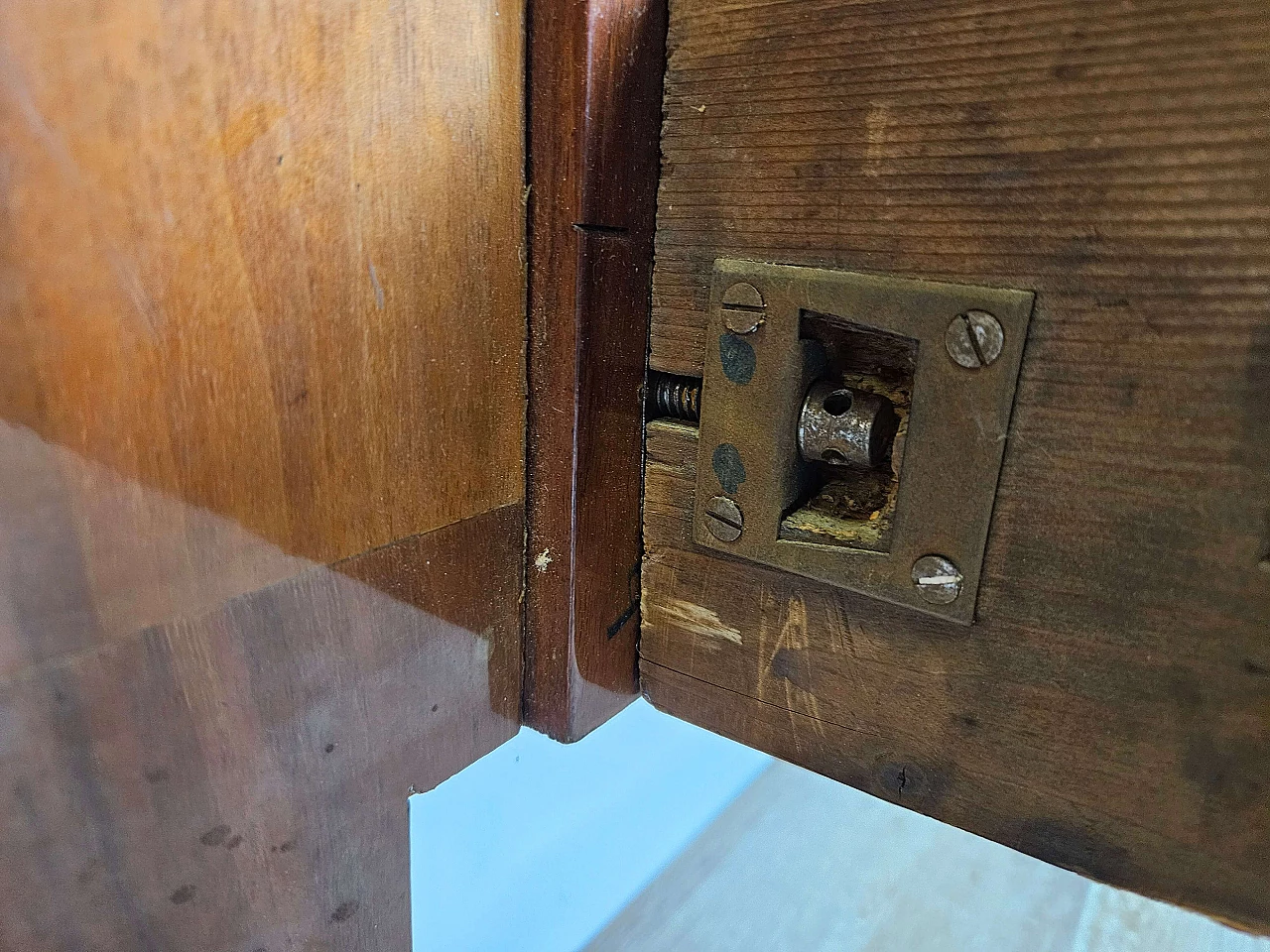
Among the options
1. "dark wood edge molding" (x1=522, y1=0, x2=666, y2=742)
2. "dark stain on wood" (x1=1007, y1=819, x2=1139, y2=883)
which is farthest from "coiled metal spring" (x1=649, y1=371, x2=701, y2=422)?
"dark stain on wood" (x1=1007, y1=819, x2=1139, y2=883)

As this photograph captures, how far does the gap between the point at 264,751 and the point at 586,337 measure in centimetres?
26

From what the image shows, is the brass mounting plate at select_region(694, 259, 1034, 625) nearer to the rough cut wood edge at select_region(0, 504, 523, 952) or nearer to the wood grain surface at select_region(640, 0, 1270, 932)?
the wood grain surface at select_region(640, 0, 1270, 932)

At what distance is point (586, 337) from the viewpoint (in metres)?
0.46

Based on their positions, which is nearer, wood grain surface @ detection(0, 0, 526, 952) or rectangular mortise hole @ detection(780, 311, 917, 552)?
wood grain surface @ detection(0, 0, 526, 952)

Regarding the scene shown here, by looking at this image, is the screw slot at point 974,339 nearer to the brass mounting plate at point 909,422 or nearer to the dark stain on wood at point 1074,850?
the brass mounting plate at point 909,422

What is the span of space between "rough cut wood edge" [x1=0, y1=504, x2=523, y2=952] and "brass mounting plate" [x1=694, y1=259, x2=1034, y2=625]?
0.45 ft

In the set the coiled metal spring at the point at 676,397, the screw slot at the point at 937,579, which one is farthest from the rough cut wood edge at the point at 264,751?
the screw slot at the point at 937,579

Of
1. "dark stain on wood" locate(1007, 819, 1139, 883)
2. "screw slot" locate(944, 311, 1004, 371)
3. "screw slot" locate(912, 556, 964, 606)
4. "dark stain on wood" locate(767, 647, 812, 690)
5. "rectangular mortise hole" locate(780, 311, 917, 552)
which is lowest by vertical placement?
"dark stain on wood" locate(1007, 819, 1139, 883)

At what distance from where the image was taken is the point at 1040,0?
1.11 ft

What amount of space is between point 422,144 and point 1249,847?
469 mm

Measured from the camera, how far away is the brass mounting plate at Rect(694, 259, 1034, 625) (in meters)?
0.37

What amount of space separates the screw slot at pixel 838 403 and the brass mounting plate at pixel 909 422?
14 mm

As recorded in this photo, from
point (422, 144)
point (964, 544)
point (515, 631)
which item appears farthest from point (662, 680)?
point (422, 144)

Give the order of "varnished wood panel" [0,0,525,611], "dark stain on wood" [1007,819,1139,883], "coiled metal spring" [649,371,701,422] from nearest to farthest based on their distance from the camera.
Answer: "varnished wood panel" [0,0,525,611], "dark stain on wood" [1007,819,1139,883], "coiled metal spring" [649,371,701,422]
